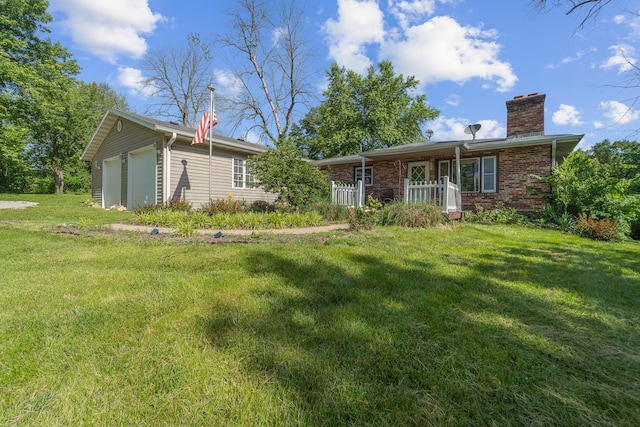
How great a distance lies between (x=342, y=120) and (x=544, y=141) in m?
15.5

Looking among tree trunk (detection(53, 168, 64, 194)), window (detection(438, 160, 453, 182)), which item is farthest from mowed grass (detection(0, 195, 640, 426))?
tree trunk (detection(53, 168, 64, 194))

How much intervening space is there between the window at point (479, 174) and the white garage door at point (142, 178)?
11673mm

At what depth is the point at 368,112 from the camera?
23312mm

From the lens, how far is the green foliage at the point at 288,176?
810cm

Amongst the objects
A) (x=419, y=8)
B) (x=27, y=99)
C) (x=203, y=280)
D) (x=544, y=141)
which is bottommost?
(x=203, y=280)

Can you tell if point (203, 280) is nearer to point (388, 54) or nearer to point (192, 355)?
point (192, 355)

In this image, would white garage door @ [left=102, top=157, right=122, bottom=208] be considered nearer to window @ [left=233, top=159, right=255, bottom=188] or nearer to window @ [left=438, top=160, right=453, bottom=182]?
window @ [left=233, top=159, right=255, bottom=188]

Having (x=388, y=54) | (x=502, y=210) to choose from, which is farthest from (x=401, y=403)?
(x=388, y=54)

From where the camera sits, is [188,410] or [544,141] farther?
[544,141]

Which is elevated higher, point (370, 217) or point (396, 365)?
point (370, 217)

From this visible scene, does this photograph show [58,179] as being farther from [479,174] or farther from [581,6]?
[581,6]

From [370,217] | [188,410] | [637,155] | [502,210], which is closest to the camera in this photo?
[188,410]

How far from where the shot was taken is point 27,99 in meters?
17.8

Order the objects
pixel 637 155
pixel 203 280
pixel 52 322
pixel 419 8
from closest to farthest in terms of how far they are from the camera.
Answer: pixel 52 322
pixel 203 280
pixel 419 8
pixel 637 155
